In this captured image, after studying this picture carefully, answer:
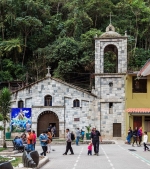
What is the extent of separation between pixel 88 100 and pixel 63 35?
1852 cm

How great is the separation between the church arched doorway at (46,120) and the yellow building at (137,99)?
760 centimetres

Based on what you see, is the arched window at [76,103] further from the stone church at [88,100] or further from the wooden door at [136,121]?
the wooden door at [136,121]

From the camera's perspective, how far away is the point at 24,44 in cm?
5591

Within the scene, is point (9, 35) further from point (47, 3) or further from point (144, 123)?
point (144, 123)

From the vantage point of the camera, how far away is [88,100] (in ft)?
136

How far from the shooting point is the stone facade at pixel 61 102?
41.2 meters

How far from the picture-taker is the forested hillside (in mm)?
52312

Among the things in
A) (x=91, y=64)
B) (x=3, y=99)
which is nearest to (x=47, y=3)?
(x=91, y=64)

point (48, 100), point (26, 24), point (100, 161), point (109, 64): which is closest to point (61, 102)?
point (48, 100)

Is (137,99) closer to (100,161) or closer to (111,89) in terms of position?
(111,89)

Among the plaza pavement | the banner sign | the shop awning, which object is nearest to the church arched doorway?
the banner sign

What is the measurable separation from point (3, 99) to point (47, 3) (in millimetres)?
36967

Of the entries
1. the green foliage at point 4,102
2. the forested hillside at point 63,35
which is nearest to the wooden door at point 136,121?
the forested hillside at point 63,35

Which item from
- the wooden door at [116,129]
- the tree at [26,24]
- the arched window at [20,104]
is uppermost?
the tree at [26,24]
